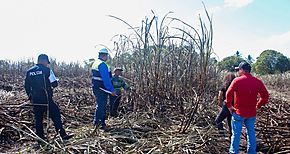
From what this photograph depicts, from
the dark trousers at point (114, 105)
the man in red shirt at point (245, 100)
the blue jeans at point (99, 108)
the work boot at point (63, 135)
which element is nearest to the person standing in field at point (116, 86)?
the dark trousers at point (114, 105)

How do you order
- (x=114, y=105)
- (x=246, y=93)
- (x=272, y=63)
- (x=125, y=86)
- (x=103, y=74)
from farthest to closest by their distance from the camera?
(x=272, y=63) < (x=114, y=105) < (x=125, y=86) < (x=103, y=74) < (x=246, y=93)

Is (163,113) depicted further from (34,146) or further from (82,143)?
(34,146)

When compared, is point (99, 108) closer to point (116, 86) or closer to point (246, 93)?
point (116, 86)

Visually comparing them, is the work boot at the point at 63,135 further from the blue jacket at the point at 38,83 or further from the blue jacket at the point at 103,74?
the blue jacket at the point at 103,74

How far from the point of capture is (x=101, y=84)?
5.63m

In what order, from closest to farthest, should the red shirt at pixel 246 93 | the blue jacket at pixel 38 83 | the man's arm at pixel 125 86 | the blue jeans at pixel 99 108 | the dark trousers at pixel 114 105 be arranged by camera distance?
the red shirt at pixel 246 93
the blue jacket at pixel 38 83
the blue jeans at pixel 99 108
the man's arm at pixel 125 86
the dark trousers at pixel 114 105

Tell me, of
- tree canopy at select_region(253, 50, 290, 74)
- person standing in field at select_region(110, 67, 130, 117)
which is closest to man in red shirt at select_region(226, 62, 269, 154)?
person standing in field at select_region(110, 67, 130, 117)

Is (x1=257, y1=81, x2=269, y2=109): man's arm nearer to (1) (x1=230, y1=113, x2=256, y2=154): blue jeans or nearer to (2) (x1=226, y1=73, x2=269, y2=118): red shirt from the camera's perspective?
(2) (x1=226, y1=73, x2=269, y2=118): red shirt

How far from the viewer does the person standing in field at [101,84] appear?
17.9 ft

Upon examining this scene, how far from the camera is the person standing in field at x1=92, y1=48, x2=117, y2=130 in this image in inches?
215

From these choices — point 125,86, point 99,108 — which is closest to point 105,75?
point 99,108

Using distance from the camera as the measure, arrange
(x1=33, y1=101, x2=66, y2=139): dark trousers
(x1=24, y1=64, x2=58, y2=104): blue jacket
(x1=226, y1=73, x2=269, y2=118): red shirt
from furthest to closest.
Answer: (x1=33, y1=101, x2=66, y2=139): dark trousers
(x1=24, y1=64, x2=58, y2=104): blue jacket
(x1=226, y1=73, x2=269, y2=118): red shirt

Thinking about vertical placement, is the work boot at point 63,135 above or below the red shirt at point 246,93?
below

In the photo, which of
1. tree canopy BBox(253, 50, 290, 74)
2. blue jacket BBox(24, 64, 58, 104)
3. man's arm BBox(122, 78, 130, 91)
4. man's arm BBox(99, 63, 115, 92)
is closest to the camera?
blue jacket BBox(24, 64, 58, 104)
